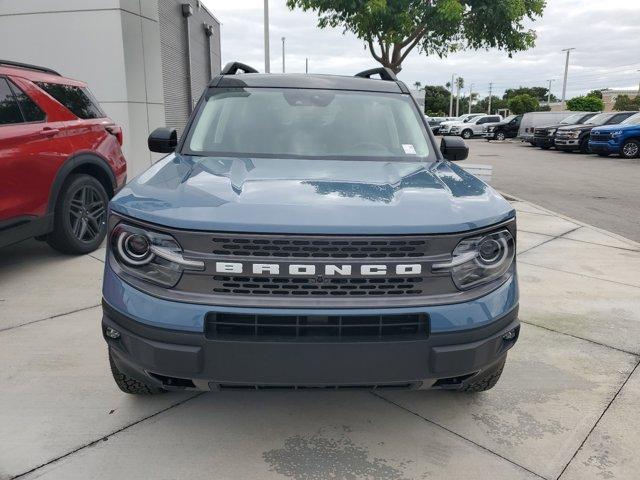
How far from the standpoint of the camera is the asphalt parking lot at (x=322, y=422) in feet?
8.04

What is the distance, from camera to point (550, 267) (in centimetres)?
577

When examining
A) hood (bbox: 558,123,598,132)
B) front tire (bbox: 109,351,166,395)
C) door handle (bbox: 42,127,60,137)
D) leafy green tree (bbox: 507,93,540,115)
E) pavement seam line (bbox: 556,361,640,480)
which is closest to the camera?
pavement seam line (bbox: 556,361,640,480)

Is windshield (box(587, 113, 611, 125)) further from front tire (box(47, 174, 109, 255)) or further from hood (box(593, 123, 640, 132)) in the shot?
front tire (box(47, 174, 109, 255))

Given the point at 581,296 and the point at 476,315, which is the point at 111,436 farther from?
the point at 581,296

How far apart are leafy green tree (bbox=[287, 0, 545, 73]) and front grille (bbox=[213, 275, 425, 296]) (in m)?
14.0

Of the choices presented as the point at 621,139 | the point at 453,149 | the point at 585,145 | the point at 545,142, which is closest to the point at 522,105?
the point at 545,142

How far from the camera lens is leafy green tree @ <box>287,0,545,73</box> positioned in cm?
1519

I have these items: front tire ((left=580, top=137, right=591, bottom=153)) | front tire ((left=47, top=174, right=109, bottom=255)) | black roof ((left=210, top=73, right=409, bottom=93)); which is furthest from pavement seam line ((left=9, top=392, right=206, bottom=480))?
front tire ((left=580, top=137, right=591, bottom=153))

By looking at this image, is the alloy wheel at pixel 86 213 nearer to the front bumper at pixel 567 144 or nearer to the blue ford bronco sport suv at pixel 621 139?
the blue ford bronco sport suv at pixel 621 139

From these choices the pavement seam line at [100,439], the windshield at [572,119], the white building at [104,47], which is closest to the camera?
the pavement seam line at [100,439]

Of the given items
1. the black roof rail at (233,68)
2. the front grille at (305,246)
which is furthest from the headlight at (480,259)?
the black roof rail at (233,68)

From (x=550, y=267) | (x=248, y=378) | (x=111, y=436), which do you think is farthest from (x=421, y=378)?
(x=550, y=267)

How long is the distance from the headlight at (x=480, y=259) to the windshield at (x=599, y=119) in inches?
954

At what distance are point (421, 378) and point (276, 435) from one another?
2.88ft
